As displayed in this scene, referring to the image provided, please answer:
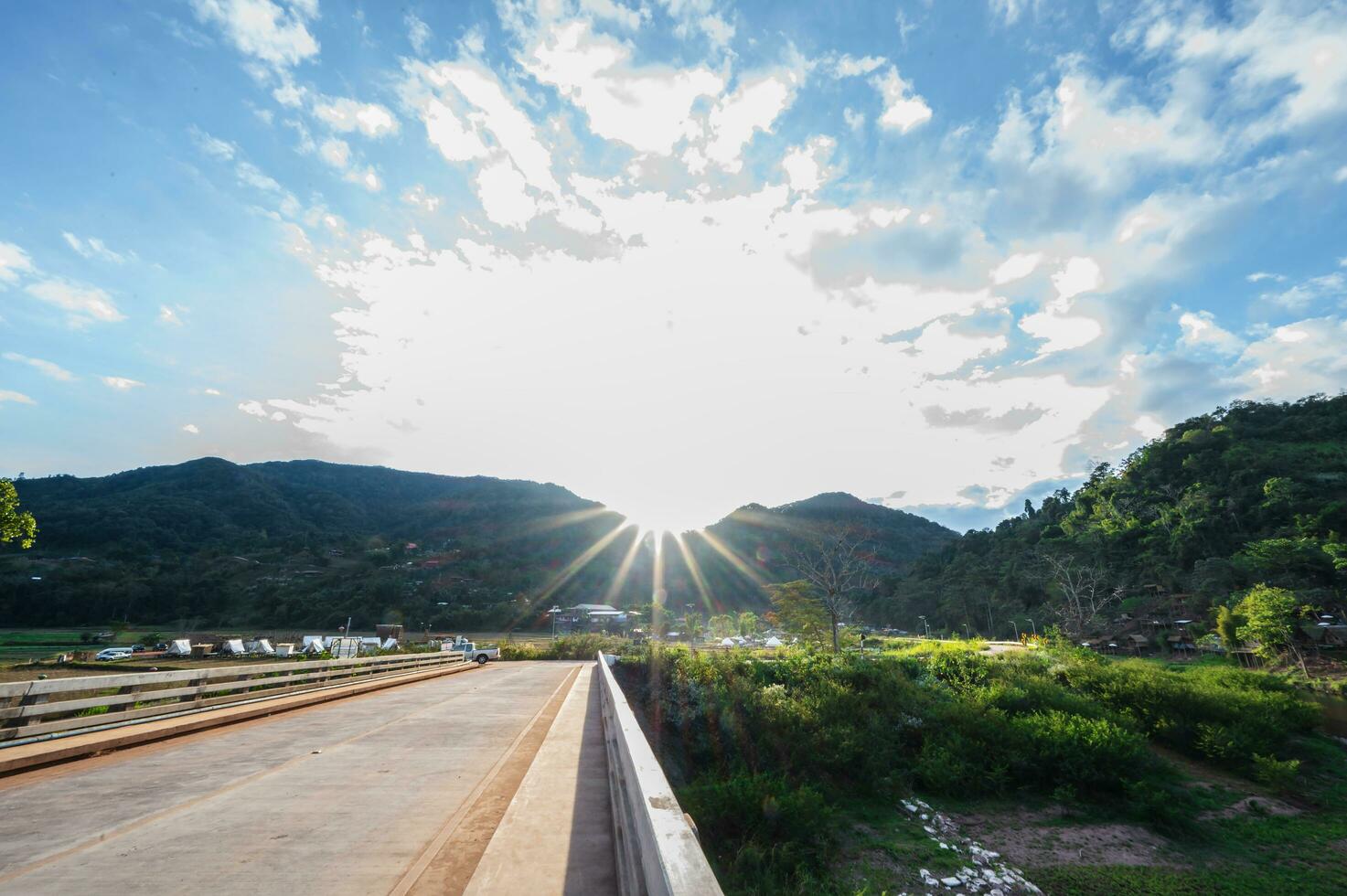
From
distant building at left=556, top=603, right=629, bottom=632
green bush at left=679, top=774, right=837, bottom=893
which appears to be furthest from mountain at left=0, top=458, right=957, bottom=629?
green bush at left=679, top=774, right=837, bottom=893

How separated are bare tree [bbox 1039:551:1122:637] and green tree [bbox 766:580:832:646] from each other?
32803mm

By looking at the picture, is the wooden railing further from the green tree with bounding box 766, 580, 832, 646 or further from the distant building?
the distant building

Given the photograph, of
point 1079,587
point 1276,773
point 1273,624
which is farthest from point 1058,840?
point 1079,587

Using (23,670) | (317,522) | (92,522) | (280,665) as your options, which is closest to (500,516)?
(317,522)

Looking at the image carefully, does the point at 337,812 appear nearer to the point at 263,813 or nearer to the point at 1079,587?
the point at 263,813

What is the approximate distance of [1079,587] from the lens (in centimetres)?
6581

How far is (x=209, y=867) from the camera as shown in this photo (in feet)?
12.4

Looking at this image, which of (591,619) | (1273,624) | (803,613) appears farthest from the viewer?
(591,619)

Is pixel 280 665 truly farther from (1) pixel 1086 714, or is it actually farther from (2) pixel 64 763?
(1) pixel 1086 714

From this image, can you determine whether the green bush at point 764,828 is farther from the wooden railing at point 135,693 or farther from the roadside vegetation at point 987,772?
the wooden railing at point 135,693

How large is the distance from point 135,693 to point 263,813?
655 cm

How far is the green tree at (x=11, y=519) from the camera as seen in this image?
29297 mm

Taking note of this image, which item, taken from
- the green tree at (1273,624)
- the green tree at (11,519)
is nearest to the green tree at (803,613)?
the green tree at (1273,624)

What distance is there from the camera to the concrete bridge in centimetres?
351
